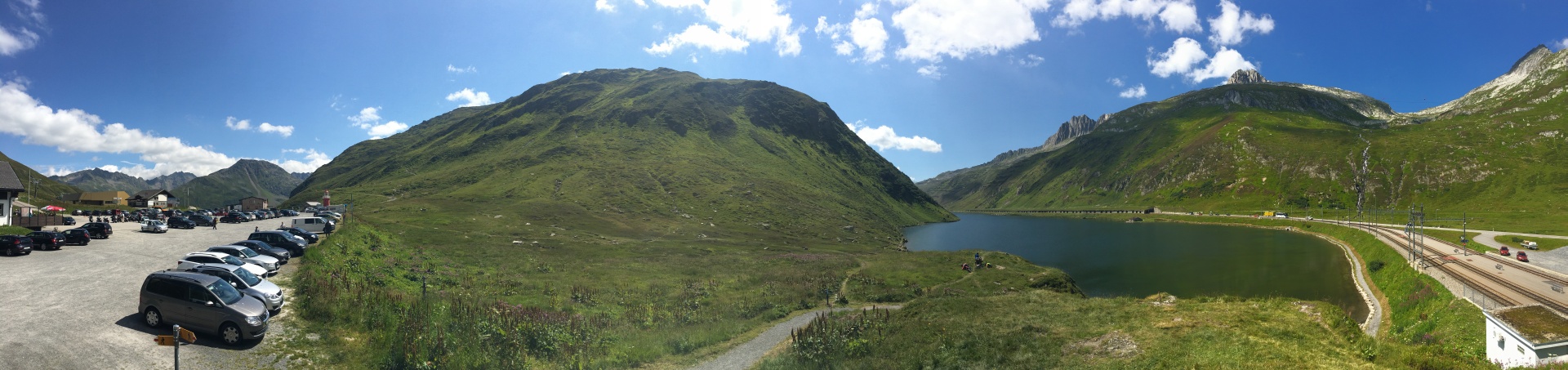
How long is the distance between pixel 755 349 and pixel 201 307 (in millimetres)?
21764

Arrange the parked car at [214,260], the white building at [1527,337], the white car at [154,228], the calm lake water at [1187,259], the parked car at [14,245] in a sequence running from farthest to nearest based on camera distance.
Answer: the calm lake water at [1187,259] < the white car at [154,228] < the parked car at [14,245] < the parked car at [214,260] < the white building at [1527,337]

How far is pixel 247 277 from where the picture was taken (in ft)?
81.6

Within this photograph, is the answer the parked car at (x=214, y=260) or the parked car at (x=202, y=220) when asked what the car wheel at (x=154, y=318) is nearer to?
the parked car at (x=214, y=260)

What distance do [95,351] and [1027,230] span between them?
167490mm

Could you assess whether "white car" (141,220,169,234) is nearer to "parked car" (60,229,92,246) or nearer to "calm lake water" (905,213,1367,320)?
"parked car" (60,229,92,246)

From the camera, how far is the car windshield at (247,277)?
24455 mm

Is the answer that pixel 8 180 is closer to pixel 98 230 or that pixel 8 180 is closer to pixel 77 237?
pixel 98 230

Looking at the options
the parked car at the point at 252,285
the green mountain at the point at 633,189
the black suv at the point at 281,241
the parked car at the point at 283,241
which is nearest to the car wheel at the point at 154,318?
the parked car at the point at 252,285

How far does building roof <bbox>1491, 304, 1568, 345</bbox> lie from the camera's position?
19.2 meters

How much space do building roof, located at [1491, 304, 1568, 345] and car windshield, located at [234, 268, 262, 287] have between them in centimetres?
4980

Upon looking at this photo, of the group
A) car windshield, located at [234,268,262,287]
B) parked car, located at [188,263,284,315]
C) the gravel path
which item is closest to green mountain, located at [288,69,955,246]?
the gravel path

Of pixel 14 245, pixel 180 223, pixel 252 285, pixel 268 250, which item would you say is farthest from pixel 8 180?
pixel 252 285

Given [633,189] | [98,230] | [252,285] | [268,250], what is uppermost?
[633,189]

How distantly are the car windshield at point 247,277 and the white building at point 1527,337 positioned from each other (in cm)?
4958
